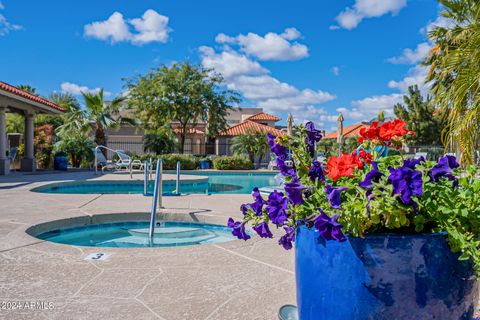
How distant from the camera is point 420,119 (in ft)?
127

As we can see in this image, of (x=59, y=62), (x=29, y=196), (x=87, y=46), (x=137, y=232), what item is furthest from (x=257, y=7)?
(x=137, y=232)

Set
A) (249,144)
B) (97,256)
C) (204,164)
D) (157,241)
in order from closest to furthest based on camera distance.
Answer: (97,256), (157,241), (204,164), (249,144)

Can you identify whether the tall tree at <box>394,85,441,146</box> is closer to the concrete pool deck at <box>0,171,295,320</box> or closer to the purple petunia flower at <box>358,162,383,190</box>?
the concrete pool deck at <box>0,171,295,320</box>

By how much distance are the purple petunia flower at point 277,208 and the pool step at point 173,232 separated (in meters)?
4.08

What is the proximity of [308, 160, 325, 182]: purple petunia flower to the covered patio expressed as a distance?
1461 cm

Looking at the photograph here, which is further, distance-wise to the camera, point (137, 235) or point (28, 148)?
point (28, 148)

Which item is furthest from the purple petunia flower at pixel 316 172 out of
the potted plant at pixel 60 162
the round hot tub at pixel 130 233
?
the potted plant at pixel 60 162

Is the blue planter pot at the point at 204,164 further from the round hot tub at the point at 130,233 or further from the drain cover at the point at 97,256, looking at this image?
the drain cover at the point at 97,256

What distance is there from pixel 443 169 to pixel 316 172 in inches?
21.6

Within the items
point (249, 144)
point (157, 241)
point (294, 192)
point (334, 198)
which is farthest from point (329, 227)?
point (249, 144)

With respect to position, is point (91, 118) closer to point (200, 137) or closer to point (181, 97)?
point (181, 97)

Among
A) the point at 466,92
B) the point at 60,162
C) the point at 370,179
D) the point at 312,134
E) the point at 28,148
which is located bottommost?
the point at 60,162

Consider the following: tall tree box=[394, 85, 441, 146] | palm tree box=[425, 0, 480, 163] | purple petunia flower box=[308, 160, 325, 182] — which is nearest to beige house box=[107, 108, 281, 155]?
tall tree box=[394, 85, 441, 146]

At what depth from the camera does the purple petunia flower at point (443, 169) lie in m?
1.76
